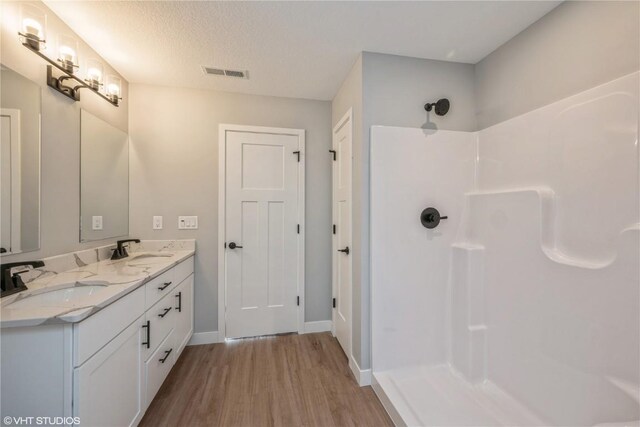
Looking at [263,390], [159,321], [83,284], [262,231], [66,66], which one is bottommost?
[263,390]

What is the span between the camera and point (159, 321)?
1.62m

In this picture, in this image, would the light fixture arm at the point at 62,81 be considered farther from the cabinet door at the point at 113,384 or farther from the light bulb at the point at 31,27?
the cabinet door at the point at 113,384

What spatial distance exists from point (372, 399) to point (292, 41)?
250 cm

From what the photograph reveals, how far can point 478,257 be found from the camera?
189cm

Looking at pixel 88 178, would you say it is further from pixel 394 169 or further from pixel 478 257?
pixel 478 257

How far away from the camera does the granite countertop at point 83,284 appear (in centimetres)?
90

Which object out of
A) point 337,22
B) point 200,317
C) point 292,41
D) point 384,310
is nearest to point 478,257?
point 384,310

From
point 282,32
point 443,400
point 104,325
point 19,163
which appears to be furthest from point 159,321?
point 282,32

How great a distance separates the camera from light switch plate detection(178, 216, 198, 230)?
2.36m

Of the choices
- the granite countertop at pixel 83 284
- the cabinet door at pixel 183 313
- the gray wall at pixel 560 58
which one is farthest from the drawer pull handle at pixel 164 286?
the gray wall at pixel 560 58

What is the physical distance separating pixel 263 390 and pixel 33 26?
253cm

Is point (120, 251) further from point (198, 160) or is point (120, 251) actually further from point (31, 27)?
point (31, 27)

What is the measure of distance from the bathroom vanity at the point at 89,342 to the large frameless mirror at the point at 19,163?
23 centimetres

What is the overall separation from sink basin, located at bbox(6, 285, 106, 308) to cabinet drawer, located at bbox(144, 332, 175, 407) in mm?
523
